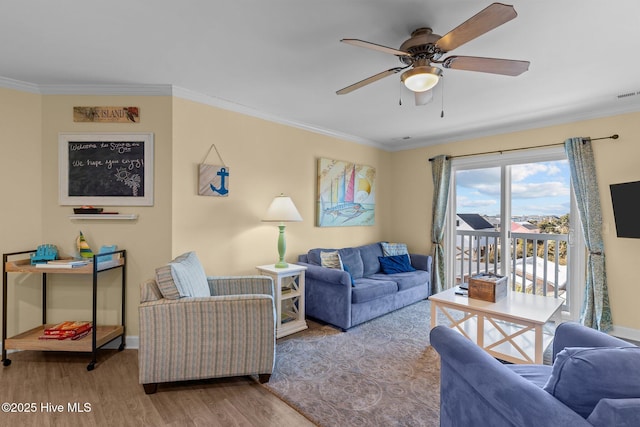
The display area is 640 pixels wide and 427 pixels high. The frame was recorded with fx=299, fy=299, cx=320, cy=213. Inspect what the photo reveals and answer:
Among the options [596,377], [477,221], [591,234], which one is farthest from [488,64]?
[477,221]

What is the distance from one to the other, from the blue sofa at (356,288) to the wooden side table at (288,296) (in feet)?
0.63

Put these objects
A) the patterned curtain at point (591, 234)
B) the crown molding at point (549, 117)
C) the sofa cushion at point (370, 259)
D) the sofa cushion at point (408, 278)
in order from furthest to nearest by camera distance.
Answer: the sofa cushion at point (370, 259) → the sofa cushion at point (408, 278) → the patterned curtain at point (591, 234) → the crown molding at point (549, 117)

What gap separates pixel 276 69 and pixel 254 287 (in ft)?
6.26

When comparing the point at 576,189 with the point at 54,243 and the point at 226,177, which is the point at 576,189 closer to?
the point at 226,177

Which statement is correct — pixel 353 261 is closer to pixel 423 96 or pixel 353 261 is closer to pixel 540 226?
pixel 423 96

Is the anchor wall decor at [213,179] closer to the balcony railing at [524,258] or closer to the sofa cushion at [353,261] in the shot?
the sofa cushion at [353,261]

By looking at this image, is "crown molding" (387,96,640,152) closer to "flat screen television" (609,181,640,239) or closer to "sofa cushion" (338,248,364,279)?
"flat screen television" (609,181,640,239)

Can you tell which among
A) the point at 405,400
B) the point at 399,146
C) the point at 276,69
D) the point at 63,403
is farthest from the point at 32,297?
the point at 399,146

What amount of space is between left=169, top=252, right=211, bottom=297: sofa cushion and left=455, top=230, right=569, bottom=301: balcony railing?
12.6ft

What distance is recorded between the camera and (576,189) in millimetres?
3463

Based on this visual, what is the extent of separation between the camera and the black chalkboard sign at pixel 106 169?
2.79 meters

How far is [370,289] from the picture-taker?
Result: 3.43 meters

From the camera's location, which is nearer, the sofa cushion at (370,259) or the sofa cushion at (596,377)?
the sofa cushion at (596,377)

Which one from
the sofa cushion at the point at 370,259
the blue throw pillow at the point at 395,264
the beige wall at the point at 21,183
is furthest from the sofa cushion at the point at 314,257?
the beige wall at the point at 21,183
